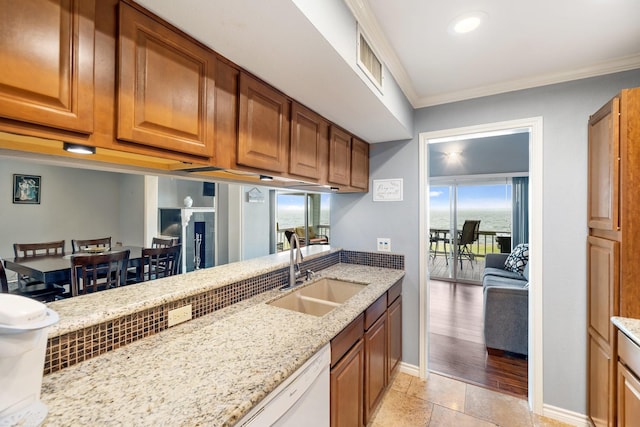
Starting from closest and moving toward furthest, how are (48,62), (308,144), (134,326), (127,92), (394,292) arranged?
(48,62)
(127,92)
(134,326)
(308,144)
(394,292)

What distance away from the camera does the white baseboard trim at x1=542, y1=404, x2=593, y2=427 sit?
189 centimetres

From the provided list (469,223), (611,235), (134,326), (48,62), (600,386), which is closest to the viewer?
(48,62)

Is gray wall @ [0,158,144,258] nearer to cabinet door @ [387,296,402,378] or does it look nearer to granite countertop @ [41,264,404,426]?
granite countertop @ [41,264,404,426]

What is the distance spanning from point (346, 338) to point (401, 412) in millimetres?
1079

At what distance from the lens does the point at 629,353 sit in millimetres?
1290

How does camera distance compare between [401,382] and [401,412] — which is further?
[401,382]

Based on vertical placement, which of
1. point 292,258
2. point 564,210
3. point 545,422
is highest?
point 564,210

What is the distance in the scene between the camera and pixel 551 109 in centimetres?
199

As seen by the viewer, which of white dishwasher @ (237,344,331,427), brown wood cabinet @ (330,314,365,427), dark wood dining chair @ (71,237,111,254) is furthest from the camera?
dark wood dining chair @ (71,237,111,254)

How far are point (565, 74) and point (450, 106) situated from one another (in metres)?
0.75

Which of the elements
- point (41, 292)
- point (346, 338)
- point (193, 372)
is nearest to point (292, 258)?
point (346, 338)

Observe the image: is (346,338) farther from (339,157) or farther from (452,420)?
(339,157)

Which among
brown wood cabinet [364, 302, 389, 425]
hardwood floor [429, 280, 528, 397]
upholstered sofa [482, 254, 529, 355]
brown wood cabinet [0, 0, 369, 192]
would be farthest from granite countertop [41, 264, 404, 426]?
upholstered sofa [482, 254, 529, 355]

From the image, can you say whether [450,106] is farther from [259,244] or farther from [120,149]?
[259,244]
